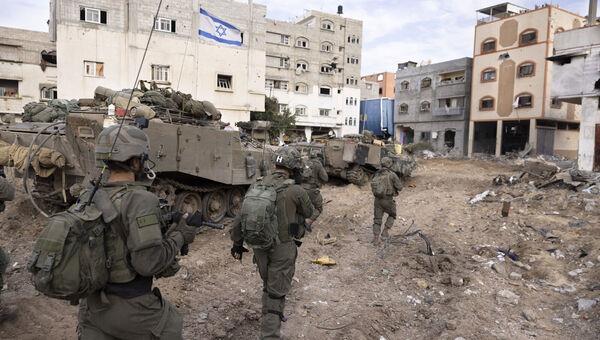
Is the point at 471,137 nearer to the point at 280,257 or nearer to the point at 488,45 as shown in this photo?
the point at 488,45

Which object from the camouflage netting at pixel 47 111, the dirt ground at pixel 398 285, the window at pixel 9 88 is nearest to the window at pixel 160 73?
the window at pixel 9 88

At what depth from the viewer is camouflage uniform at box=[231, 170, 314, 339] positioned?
3832 mm

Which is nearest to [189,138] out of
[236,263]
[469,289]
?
[236,263]


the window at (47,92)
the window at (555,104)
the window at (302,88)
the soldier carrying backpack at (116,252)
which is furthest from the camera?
the window at (302,88)

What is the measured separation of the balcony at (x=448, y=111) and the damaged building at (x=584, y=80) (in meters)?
15.7

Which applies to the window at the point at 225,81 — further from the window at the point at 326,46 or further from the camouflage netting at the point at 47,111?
the camouflage netting at the point at 47,111

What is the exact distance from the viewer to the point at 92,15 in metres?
22.0

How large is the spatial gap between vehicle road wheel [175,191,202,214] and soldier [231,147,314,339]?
4119mm

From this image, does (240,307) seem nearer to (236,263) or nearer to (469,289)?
(236,263)

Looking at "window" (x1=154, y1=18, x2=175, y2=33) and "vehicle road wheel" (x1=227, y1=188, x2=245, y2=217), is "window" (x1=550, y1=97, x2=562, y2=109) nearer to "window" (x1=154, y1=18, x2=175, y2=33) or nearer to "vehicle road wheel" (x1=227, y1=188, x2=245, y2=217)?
"window" (x1=154, y1=18, x2=175, y2=33)

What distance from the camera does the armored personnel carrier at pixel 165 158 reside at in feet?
22.3

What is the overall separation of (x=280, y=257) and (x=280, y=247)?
9cm

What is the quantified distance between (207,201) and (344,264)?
3418mm

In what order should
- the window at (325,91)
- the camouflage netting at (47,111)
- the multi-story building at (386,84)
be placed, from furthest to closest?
the multi-story building at (386,84)
the window at (325,91)
the camouflage netting at (47,111)
